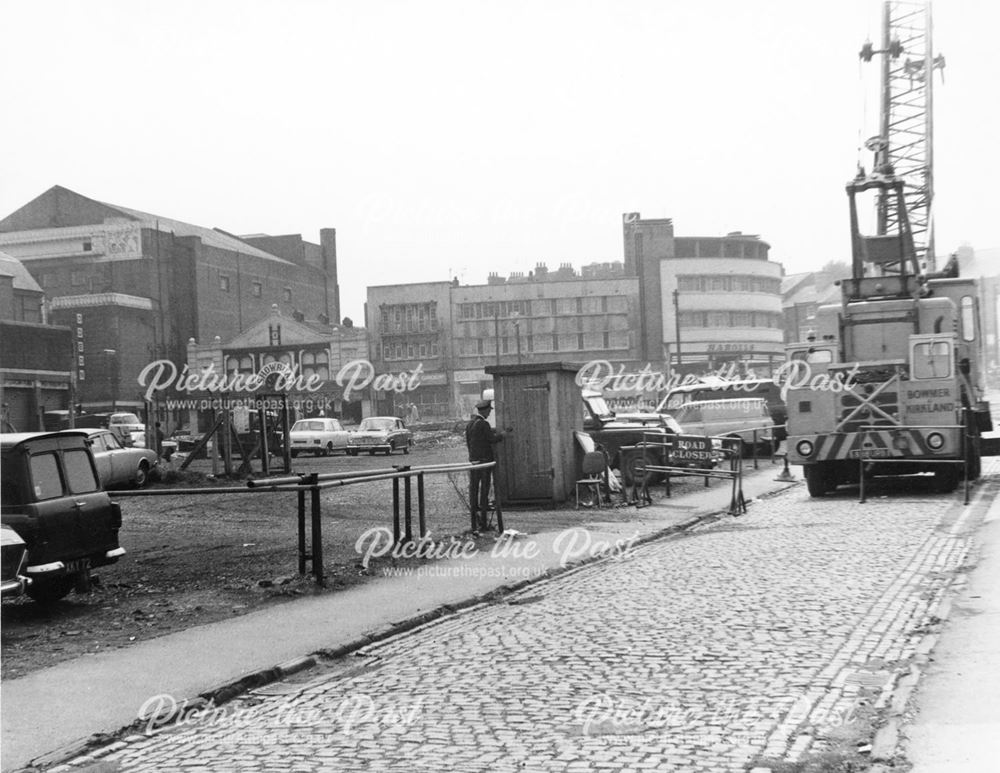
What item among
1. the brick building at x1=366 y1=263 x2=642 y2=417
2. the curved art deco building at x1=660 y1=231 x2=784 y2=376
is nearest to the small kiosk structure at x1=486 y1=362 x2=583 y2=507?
the brick building at x1=366 y1=263 x2=642 y2=417

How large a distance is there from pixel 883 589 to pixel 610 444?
15.6 meters

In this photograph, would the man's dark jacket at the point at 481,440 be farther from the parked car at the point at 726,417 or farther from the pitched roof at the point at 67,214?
the pitched roof at the point at 67,214

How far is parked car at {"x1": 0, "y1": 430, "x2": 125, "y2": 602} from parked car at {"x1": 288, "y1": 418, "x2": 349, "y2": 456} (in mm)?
35206

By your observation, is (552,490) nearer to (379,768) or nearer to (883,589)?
(883,589)

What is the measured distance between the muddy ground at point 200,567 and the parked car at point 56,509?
41 cm

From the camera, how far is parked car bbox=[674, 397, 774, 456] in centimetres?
3531

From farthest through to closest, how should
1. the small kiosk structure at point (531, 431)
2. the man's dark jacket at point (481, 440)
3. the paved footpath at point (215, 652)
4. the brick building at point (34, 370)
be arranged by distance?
the brick building at point (34, 370)
the small kiosk structure at point (531, 431)
the man's dark jacket at point (481, 440)
the paved footpath at point (215, 652)

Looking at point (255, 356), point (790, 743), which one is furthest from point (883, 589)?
point (255, 356)

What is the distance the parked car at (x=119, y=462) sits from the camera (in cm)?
2734

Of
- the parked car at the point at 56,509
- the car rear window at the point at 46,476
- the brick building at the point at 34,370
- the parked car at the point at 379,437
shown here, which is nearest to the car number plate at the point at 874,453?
the parked car at the point at 56,509

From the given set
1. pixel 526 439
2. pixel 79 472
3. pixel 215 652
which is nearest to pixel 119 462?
pixel 526 439

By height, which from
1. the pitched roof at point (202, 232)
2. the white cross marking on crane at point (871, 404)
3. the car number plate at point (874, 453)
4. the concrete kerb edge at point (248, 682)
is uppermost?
the pitched roof at point (202, 232)

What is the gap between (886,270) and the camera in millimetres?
22156

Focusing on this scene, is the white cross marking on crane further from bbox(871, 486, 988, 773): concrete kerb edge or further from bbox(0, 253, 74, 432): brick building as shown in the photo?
bbox(0, 253, 74, 432): brick building
